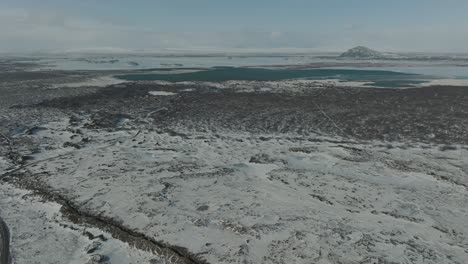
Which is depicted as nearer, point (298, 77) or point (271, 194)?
point (271, 194)

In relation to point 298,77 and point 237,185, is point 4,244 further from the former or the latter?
point 298,77

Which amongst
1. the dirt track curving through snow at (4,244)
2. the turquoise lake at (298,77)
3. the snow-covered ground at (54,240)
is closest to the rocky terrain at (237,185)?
the snow-covered ground at (54,240)

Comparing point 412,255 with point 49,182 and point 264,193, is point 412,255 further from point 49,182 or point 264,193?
point 49,182

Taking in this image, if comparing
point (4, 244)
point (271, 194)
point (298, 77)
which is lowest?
point (4, 244)

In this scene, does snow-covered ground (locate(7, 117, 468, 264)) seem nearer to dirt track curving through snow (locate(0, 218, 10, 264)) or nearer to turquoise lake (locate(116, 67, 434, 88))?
dirt track curving through snow (locate(0, 218, 10, 264))

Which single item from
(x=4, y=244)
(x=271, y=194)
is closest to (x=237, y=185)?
(x=271, y=194)

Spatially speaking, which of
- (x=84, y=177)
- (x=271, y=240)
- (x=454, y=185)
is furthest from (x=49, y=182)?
(x=454, y=185)
